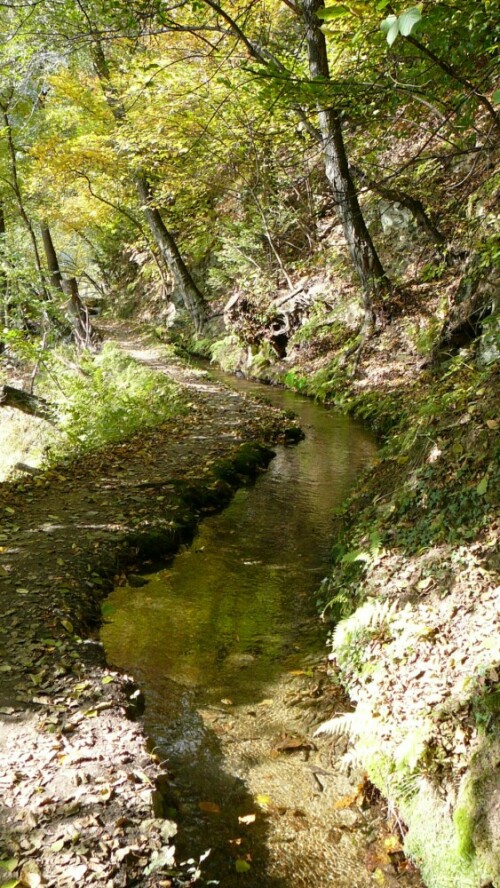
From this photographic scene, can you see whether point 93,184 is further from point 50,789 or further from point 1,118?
point 50,789

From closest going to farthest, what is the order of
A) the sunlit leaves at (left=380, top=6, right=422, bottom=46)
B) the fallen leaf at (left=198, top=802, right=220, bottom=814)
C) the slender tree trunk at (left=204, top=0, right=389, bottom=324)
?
the sunlit leaves at (left=380, top=6, right=422, bottom=46) → the fallen leaf at (left=198, top=802, right=220, bottom=814) → the slender tree trunk at (left=204, top=0, right=389, bottom=324)

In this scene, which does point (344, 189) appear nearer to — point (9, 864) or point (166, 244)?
point (9, 864)

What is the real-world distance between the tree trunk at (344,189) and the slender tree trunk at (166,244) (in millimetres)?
9447

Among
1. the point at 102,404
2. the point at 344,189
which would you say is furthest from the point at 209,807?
the point at 344,189

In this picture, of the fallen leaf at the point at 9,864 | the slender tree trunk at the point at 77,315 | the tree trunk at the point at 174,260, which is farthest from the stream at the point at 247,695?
the tree trunk at the point at 174,260

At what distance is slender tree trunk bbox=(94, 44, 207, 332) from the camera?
63.5 ft

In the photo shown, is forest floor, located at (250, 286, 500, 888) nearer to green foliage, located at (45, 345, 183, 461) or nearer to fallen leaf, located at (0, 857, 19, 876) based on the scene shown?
fallen leaf, located at (0, 857, 19, 876)

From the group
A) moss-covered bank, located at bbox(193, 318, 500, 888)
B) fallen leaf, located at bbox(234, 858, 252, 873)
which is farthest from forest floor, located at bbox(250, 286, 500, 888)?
fallen leaf, located at bbox(234, 858, 252, 873)

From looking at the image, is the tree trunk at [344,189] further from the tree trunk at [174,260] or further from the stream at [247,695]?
the tree trunk at [174,260]

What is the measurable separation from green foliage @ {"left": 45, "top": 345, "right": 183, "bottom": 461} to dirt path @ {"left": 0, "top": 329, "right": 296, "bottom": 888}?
862 millimetres

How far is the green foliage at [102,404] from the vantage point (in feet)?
31.9

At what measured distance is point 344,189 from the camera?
36.5 feet

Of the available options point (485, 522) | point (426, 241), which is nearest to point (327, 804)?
point (485, 522)

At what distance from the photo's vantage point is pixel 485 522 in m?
4.19
